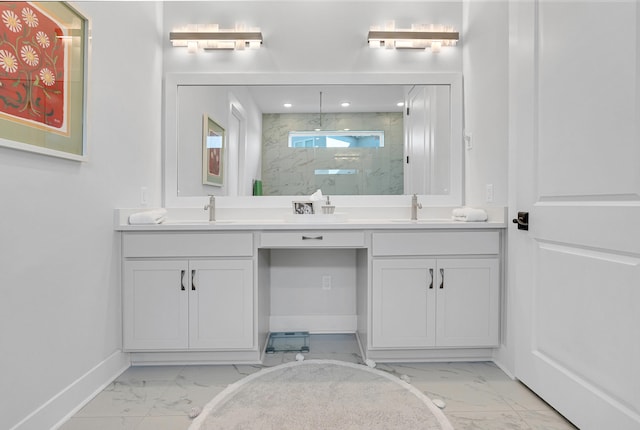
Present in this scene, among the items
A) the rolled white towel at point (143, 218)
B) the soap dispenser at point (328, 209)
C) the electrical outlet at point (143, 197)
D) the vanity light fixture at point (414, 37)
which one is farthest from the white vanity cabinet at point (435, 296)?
the electrical outlet at point (143, 197)

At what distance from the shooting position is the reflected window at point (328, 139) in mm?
2531

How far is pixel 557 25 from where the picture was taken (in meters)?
1.52

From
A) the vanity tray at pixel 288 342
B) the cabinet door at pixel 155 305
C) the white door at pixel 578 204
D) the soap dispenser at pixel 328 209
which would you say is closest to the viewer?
the white door at pixel 578 204

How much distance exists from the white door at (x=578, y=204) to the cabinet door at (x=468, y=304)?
15cm

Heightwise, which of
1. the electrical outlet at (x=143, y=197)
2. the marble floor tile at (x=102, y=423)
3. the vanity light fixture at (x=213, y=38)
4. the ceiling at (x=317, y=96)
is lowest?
the marble floor tile at (x=102, y=423)

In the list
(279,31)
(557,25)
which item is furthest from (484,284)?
(279,31)

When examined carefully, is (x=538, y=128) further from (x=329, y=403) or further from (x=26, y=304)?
(x=26, y=304)

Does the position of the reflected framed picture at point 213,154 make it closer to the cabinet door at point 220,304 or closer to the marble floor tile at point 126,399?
the cabinet door at point 220,304

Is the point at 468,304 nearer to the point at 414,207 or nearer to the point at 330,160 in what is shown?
the point at 414,207

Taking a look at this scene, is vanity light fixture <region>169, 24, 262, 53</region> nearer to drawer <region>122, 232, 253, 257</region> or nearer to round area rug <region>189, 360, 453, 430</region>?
drawer <region>122, 232, 253, 257</region>

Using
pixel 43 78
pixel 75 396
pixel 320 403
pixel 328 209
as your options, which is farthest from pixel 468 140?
pixel 75 396

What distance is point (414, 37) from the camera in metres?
2.45

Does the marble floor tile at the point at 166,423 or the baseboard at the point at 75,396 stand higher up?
the baseboard at the point at 75,396

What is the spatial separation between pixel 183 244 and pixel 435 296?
1.44 m
